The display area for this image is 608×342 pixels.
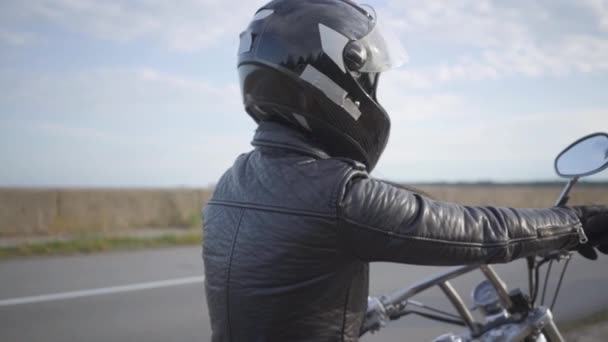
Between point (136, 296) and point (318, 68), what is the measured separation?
5.01 m

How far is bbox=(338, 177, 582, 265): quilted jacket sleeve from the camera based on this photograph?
1.31 m

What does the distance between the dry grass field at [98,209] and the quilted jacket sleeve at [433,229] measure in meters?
8.49

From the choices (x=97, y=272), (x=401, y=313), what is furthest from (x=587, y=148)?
(x=97, y=272)

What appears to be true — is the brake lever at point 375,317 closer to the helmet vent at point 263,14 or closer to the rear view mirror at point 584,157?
the rear view mirror at point 584,157

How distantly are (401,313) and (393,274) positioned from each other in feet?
16.8

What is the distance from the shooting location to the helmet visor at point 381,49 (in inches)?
66.6

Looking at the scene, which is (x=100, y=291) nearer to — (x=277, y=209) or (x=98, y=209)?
(x=277, y=209)

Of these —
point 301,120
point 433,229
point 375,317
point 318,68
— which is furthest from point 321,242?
point 375,317

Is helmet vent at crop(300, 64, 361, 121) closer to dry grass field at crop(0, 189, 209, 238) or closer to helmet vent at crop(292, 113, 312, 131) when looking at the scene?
helmet vent at crop(292, 113, 312, 131)

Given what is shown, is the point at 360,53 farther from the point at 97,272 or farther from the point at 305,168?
the point at 97,272

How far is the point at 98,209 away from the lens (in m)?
12.1

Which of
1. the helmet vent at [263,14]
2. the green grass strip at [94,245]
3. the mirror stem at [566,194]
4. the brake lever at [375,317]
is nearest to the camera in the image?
the helmet vent at [263,14]

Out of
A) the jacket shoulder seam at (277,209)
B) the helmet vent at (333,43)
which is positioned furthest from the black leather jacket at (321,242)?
the helmet vent at (333,43)

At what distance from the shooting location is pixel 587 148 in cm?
189
